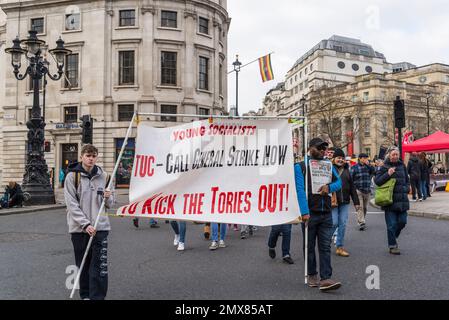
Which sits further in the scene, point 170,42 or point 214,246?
point 170,42

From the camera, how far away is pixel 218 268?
6621 millimetres

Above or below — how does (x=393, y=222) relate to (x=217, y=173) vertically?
below

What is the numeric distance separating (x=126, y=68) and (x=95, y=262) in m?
33.8

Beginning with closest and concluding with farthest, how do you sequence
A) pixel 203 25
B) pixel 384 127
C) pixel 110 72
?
pixel 110 72, pixel 203 25, pixel 384 127

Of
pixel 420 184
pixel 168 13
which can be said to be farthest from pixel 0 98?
pixel 420 184

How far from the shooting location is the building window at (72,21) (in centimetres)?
3722

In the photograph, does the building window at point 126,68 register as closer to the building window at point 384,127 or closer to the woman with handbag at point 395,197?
the woman with handbag at point 395,197

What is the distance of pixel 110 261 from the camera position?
23.7ft

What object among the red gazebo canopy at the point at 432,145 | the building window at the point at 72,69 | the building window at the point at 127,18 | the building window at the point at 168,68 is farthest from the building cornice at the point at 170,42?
the red gazebo canopy at the point at 432,145

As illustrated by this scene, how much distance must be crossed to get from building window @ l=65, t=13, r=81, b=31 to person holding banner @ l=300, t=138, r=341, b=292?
3609cm

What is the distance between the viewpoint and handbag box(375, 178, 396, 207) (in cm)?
766

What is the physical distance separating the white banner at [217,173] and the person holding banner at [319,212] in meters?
0.25

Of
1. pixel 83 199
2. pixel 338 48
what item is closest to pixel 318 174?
pixel 83 199

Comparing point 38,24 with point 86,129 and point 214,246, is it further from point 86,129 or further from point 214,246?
point 214,246
